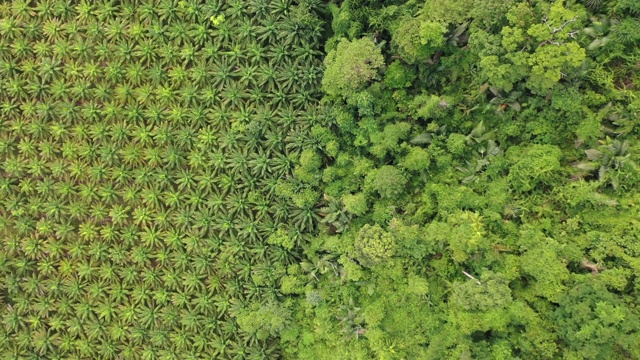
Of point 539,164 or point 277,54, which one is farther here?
point 277,54

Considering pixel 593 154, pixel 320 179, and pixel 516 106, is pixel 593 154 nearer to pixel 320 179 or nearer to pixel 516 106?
pixel 516 106

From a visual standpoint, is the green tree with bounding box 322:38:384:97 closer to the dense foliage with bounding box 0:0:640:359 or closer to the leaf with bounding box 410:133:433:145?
the dense foliage with bounding box 0:0:640:359

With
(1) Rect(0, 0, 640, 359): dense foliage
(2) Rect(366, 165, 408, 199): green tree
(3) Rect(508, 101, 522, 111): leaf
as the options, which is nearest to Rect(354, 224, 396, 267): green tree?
(1) Rect(0, 0, 640, 359): dense foliage

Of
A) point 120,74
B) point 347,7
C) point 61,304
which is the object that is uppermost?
point 347,7

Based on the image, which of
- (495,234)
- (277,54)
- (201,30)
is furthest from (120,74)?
(495,234)

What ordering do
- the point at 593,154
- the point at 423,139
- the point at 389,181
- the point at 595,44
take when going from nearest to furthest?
the point at 595,44 < the point at 593,154 < the point at 389,181 < the point at 423,139

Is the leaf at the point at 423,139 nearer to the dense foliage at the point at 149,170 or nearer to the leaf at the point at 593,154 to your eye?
the dense foliage at the point at 149,170

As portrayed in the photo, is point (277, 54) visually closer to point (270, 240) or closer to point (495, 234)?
point (270, 240)

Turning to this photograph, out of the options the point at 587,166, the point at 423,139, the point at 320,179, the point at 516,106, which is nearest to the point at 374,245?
the point at 320,179
